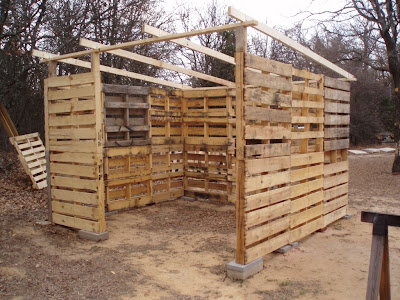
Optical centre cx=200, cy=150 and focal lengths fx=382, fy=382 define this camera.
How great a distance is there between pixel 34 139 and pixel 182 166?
12.6ft

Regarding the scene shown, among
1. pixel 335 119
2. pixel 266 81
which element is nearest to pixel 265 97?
pixel 266 81

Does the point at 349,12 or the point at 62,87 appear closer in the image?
the point at 62,87

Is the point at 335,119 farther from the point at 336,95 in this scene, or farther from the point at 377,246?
the point at 377,246

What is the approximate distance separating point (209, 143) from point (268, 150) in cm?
407

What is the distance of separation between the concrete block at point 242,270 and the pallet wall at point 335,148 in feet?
8.07

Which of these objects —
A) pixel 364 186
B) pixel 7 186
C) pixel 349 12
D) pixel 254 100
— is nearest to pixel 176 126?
pixel 7 186

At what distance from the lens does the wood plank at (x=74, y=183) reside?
5.91 metres

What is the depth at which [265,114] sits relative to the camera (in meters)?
4.72

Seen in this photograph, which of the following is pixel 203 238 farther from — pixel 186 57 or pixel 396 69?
pixel 186 57

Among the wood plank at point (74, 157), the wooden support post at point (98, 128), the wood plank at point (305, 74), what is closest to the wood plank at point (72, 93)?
the wooden support post at point (98, 128)

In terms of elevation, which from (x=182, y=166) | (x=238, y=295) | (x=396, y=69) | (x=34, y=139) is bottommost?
(x=238, y=295)

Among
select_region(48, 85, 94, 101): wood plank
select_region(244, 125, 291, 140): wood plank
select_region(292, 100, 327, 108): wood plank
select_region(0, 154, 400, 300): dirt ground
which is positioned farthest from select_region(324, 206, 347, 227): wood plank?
select_region(48, 85, 94, 101): wood plank

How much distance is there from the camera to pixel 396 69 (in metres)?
11.8

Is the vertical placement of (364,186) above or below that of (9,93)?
below
